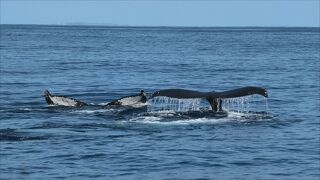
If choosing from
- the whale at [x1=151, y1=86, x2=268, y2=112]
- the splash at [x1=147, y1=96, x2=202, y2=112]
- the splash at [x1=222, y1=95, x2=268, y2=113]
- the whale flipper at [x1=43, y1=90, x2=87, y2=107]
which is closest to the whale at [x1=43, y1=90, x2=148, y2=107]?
the whale flipper at [x1=43, y1=90, x2=87, y2=107]

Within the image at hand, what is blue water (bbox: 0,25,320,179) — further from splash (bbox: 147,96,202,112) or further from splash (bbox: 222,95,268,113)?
splash (bbox: 147,96,202,112)

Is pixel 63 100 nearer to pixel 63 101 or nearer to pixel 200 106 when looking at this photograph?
pixel 63 101

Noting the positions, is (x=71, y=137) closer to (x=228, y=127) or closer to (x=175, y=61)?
(x=228, y=127)

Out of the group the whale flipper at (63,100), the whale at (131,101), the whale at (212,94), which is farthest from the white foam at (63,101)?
the whale at (212,94)

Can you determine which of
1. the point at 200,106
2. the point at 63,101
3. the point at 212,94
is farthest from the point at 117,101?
the point at 212,94

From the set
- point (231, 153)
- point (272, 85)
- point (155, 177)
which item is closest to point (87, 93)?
point (272, 85)

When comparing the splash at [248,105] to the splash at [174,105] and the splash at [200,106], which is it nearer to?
the splash at [200,106]

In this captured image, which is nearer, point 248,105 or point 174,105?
point 174,105

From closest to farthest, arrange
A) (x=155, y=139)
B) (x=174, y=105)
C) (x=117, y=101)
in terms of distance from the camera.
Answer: (x=155, y=139) < (x=174, y=105) < (x=117, y=101)

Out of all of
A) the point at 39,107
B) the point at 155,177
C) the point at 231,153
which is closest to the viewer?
the point at 155,177

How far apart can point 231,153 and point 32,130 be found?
5.86 m

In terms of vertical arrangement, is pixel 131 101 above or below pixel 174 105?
above

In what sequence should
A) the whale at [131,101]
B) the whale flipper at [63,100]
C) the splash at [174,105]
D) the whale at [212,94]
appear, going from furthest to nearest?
1. the whale flipper at [63,100]
2. the whale at [131,101]
3. the splash at [174,105]
4. the whale at [212,94]

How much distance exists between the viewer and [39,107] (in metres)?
27.0
